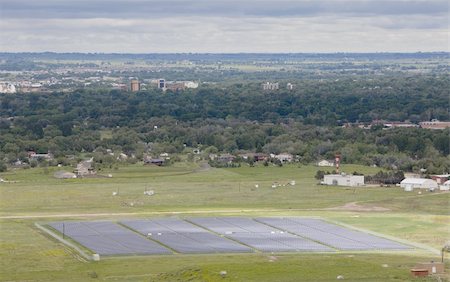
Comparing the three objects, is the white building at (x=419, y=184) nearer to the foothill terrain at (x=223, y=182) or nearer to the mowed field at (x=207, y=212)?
the foothill terrain at (x=223, y=182)

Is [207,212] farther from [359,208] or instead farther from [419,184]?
[419,184]

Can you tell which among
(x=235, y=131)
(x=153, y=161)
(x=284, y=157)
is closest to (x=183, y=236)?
(x=153, y=161)

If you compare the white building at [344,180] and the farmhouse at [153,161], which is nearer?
the white building at [344,180]

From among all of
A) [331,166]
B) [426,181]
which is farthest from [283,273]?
[331,166]

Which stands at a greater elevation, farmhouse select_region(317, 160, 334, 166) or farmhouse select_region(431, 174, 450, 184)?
farmhouse select_region(431, 174, 450, 184)

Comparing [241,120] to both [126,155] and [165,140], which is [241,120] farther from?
[126,155]

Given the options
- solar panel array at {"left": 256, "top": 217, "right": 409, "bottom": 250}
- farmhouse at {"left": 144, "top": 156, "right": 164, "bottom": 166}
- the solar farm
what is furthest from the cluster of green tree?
the solar farm

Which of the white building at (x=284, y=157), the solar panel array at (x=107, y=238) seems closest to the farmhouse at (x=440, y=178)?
the white building at (x=284, y=157)

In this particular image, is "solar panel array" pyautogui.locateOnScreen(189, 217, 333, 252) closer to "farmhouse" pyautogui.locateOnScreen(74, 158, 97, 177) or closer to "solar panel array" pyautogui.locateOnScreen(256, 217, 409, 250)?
"solar panel array" pyautogui.locateOnScreen(256, 217, 409, 250)
